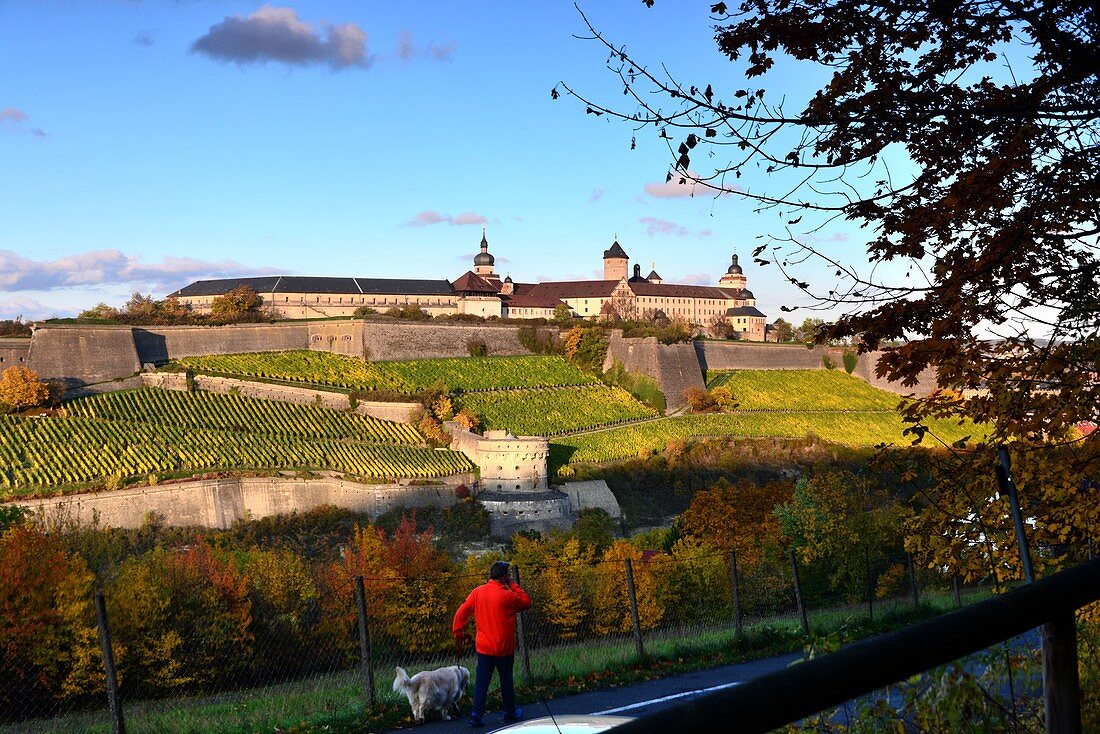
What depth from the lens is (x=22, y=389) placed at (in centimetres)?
3891

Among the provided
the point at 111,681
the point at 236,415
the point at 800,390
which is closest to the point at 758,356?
the point at 800,390

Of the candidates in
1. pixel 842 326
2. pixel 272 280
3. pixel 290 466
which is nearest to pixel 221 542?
pixel 290 466

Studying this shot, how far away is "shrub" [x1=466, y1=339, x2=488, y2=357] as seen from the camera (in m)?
60.0

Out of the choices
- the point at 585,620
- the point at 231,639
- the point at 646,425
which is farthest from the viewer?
the point at 646,425

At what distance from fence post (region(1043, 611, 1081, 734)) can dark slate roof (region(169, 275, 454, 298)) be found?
79432 mm

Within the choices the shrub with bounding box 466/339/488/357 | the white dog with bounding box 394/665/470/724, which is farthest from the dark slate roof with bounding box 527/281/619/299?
the white dog with bounding box 394/665/470/724

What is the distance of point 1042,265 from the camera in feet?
20.4

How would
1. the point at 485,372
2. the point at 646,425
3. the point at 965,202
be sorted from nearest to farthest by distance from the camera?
1. the point at 965,202
2. the point at 646,425
3. the point at 485,372

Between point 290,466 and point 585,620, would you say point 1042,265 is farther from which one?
point 290,466

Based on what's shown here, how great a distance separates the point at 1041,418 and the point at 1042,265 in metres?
0.94

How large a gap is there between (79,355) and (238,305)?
60.0 feet

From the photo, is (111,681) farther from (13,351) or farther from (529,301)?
(529,301)

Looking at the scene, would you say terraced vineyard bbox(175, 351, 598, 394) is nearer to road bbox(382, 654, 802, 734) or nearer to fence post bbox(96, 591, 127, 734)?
road bbox(382, 654, 802, 734)

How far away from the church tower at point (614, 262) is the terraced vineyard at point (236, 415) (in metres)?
76.1
